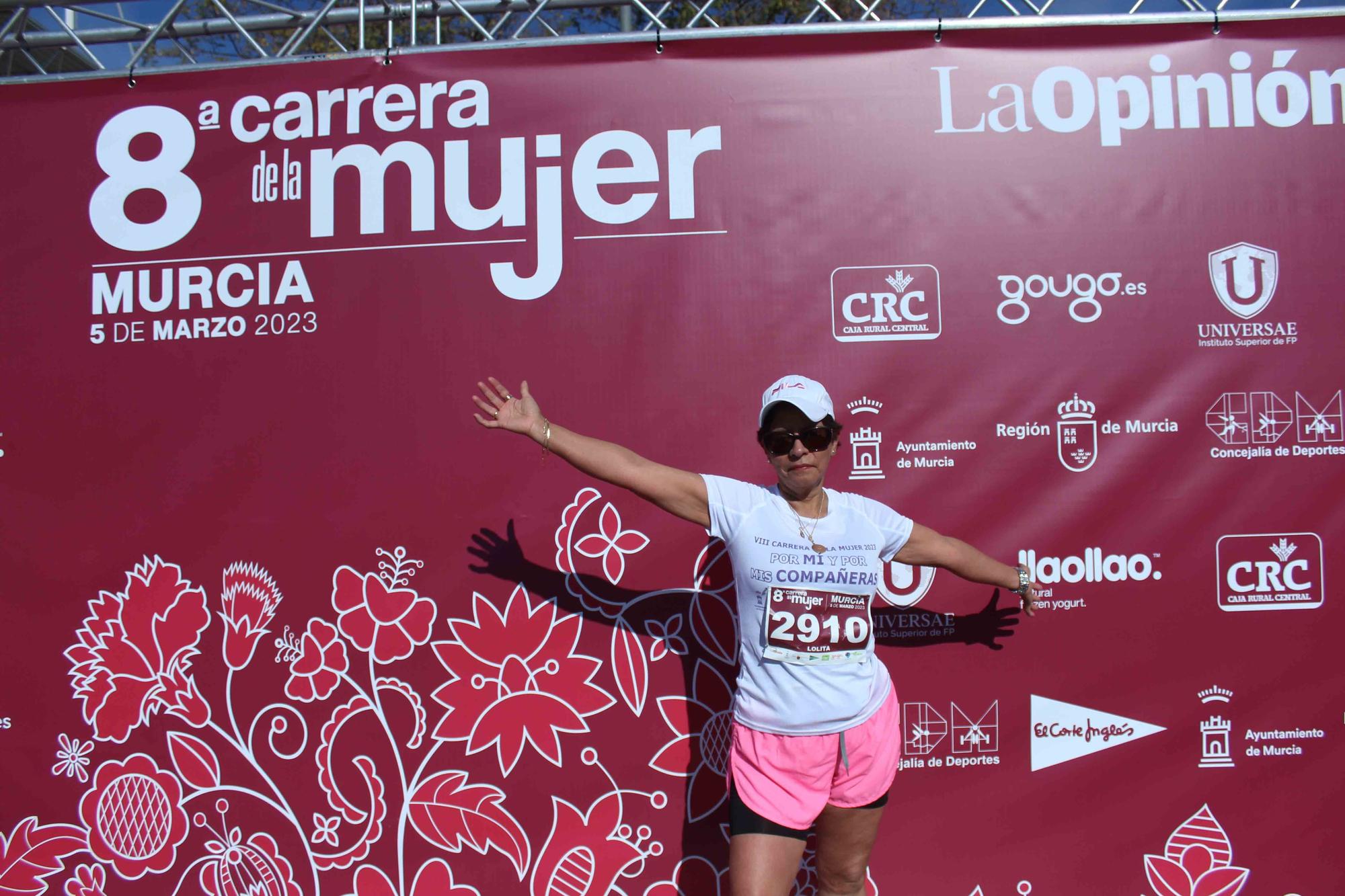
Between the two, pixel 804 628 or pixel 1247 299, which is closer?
pixel 804 628

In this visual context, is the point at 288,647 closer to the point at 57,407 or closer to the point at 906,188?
the point at 57,407

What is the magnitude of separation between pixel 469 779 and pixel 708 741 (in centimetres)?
76

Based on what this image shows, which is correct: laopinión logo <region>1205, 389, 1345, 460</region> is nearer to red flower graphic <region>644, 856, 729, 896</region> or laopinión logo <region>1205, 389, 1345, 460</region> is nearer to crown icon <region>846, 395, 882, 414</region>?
crown icon <region>846, 395, 882, 414</region>

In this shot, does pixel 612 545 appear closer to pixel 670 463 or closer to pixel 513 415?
pixel 670 463

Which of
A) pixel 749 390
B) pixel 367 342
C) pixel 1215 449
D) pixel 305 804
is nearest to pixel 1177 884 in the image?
pixel 1215 449

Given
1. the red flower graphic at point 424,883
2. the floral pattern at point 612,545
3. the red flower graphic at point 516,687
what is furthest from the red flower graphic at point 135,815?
the floral pattern at point 612,545

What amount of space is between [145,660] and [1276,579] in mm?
3560

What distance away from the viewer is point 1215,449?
294 centimetres

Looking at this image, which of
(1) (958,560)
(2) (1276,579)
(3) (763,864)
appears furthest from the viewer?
(2) (1276,579)

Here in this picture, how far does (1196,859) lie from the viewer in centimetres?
292

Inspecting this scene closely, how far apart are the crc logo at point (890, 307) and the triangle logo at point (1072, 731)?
1.21 m

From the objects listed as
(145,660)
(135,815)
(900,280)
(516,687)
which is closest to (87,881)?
(135,815)

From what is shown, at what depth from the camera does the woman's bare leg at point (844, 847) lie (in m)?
2.38

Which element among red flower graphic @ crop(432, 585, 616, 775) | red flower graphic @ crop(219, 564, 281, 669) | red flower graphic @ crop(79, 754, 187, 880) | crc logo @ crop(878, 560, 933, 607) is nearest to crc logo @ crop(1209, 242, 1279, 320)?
crc logo @ crop(878, 560, 933, 607)
